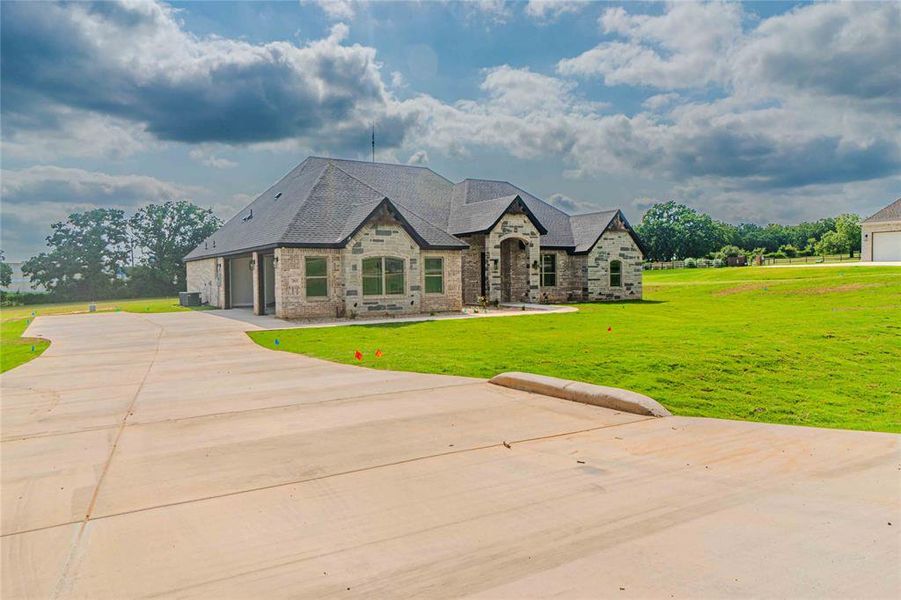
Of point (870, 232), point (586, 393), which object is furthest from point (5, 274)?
point (870, 232)

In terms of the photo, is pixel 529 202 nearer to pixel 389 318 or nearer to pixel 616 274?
pixel 616 274

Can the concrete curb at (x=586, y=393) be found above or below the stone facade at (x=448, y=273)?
below

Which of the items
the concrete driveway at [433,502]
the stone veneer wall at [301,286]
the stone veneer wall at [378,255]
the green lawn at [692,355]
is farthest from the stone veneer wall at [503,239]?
the concrete driveway at [433,502]

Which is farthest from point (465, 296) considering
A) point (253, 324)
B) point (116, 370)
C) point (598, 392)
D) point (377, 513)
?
point (377, 513)

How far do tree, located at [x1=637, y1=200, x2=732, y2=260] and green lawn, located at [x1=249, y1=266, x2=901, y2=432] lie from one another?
80710 mm

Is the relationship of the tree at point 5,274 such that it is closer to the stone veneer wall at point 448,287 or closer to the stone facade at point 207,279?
the stone facade at point 207,279

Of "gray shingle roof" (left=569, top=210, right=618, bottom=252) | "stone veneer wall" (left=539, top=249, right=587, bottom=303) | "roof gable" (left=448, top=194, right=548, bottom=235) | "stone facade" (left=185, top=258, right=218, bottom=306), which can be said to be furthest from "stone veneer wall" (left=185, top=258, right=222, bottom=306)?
"gray shingle roof" (left=569, top=210, right=618, bottom=252)

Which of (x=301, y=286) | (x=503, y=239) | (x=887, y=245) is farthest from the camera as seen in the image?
(x=887, y=245)

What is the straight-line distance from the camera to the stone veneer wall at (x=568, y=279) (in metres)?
32.9

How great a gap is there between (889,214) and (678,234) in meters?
46.8

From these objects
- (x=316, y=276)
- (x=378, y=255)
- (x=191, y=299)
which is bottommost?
(x=191, y=299)

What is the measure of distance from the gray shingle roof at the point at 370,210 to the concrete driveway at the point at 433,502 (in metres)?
16.0

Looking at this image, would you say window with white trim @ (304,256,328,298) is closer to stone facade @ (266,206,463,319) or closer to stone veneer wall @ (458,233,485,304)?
stone facade @ (266,206,463,319)

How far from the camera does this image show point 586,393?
836cm
